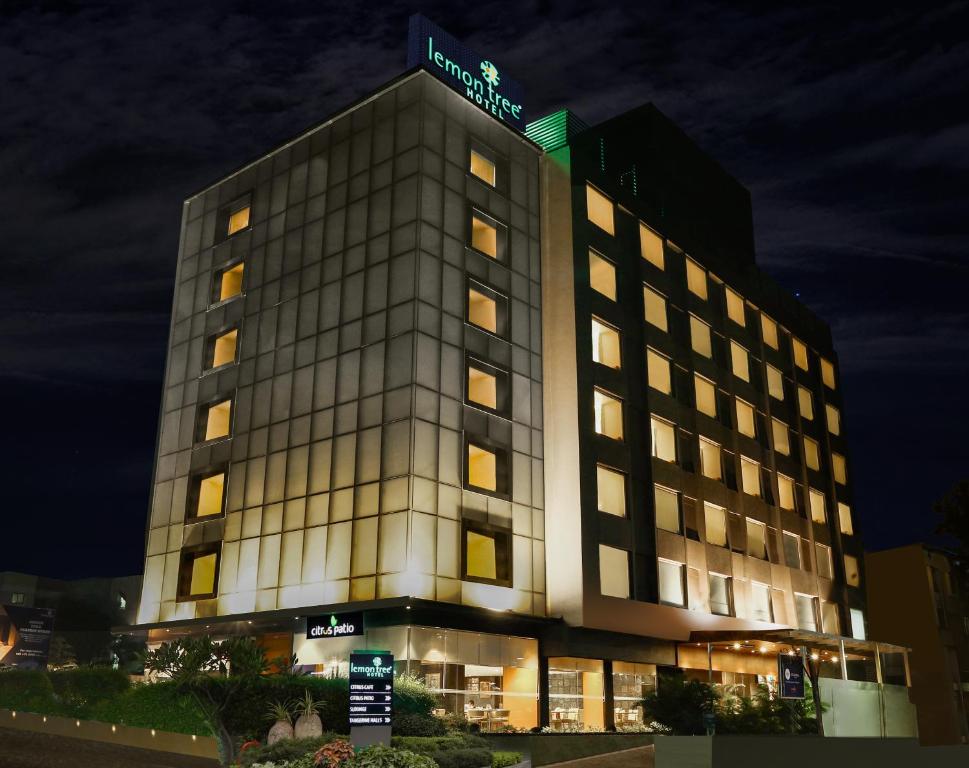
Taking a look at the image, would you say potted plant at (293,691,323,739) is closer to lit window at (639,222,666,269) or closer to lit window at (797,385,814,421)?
lit window at (639,222,666,269)

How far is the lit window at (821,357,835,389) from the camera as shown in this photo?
73500 millimetres

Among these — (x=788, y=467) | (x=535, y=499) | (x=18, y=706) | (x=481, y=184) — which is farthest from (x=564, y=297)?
(x=18, y=706)

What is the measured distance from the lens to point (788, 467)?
6384cm

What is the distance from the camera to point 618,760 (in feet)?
111

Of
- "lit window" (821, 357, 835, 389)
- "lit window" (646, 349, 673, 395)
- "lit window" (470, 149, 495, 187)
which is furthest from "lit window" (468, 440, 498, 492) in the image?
"lit window" (821, 357, 835, 389)

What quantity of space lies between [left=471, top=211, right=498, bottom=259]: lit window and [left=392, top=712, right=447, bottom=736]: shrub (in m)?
23.7

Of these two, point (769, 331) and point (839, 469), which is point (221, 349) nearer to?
point (769, 331)

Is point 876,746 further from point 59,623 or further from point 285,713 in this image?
point 59,623

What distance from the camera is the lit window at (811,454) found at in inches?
2645

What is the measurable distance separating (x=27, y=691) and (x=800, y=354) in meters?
53.5

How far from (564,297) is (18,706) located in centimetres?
3078

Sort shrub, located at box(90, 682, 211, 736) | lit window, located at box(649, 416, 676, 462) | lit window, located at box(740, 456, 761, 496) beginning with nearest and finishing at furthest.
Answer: shrub, located at box(90, 682, 211, 736) → lit window, located at box(649, 416, 676, 462) → lit window, located at box(740, 456, 761, 496)

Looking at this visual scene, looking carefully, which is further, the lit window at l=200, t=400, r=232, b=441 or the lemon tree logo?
the lemon tree logo

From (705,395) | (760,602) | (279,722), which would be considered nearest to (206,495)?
(279,722)
